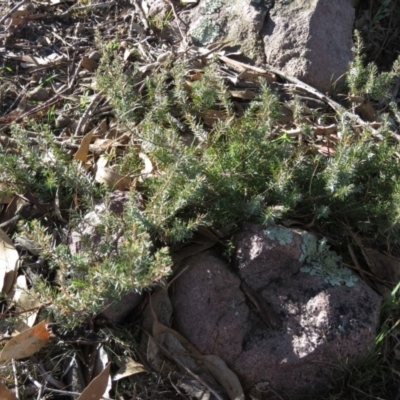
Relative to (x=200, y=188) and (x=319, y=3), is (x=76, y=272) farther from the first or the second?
(x=319, y=3)

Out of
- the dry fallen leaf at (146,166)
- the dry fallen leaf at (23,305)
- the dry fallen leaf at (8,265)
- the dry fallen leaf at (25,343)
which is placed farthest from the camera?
the dry fallen leaf at (146,166)

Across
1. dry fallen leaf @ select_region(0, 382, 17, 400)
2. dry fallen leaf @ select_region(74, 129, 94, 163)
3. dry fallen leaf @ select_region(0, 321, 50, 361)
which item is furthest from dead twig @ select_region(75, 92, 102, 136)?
dry fallen leaf @ select_region(0, 382, 17, 400)

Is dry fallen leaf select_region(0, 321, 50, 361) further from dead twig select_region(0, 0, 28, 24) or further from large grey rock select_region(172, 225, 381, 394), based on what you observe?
dead twig select_region(0, 0, 28, 24)

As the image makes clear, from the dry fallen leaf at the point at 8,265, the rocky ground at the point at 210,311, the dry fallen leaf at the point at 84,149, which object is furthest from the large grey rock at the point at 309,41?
the dry fallen leaf at the point at 8,265

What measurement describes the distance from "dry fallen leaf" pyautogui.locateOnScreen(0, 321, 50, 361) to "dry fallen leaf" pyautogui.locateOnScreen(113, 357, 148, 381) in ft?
0.95

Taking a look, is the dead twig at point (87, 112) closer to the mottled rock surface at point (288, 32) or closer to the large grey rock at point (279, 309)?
the mottled rock surface at point (288, 32)

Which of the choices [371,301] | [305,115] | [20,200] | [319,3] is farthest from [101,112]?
[371,301]

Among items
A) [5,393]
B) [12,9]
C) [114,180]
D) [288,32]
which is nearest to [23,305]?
[5,393]

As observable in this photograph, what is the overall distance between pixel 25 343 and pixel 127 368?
1.20 feet

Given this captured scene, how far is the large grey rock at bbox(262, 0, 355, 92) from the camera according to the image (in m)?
3.36

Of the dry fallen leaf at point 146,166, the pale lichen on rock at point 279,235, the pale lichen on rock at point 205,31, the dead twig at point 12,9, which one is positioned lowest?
the dry fallen leaf at point 146,166

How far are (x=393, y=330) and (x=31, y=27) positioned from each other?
2.42 m

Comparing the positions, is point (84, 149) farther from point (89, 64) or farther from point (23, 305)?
point (23, 305)

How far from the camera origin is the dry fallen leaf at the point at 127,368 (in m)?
2.40
